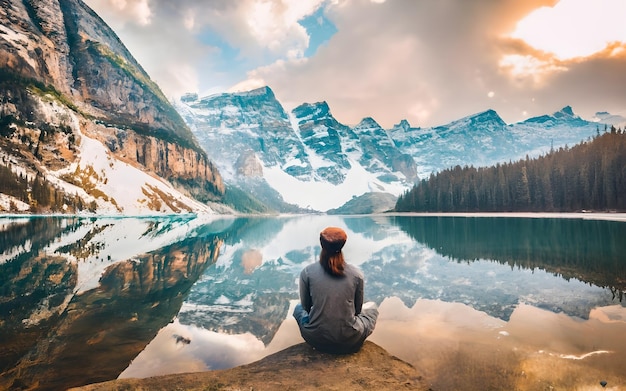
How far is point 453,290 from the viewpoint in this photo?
46.7 feet

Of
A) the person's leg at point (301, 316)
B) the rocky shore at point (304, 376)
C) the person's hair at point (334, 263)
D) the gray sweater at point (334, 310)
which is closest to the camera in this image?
the rocky shore at point (304, 376)

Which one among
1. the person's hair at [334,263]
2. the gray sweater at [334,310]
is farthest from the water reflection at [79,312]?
the person's hair at [334,263]

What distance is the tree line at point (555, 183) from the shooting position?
250 ft

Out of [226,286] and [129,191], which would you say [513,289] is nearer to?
[226,286]

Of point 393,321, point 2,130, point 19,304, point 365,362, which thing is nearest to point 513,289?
point 393,321

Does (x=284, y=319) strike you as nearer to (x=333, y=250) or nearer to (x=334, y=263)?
(x=334, y=263)

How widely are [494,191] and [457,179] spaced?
73.6 ft

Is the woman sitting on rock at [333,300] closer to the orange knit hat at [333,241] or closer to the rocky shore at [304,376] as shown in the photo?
the orange knit hat at [333,241]

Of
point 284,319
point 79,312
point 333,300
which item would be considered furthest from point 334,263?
point 79,312

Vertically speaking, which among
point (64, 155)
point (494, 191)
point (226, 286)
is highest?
point (64, 155)

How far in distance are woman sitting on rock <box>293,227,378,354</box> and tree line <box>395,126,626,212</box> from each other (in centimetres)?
9020

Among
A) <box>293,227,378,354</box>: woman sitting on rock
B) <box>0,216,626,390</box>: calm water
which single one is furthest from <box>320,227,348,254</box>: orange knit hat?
<box>0,216,626,390</box>: calm water

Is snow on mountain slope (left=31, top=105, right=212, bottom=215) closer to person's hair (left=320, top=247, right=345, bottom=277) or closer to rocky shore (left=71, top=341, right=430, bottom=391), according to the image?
rocky shore (left=71, top=341, right=430, bottom=391)

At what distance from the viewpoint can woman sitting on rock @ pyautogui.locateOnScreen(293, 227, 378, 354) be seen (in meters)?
6.62
